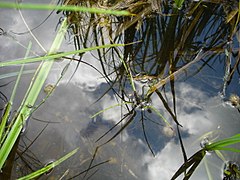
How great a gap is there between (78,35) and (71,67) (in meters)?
0.17

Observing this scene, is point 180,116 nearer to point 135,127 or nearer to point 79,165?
point 135,127

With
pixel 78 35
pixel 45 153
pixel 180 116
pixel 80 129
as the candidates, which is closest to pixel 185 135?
pixel 180 116

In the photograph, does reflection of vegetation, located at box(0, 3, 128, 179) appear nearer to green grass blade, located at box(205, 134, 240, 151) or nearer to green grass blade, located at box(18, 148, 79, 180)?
green grass blade, located at box(18, 148, 79, 180)

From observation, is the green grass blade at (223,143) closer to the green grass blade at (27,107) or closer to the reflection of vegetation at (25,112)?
the reflection of vegetation at (25,112)

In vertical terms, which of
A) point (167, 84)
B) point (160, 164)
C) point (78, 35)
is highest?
point (78, 35)

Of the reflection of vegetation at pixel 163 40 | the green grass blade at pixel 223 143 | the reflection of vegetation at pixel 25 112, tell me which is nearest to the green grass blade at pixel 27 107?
the reflection of vegetation at pixel 25 112

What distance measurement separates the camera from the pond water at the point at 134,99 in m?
1.29

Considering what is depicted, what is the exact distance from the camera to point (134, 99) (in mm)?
1436

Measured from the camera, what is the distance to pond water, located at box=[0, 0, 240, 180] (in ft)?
4.23

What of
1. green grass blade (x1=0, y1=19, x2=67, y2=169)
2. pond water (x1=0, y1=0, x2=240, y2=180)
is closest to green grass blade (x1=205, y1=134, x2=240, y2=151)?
pond water (x1=0, y1=0, x2=240, y2=180)

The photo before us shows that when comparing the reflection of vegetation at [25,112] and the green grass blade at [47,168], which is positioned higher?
the reflection of vegetation at [25,112]

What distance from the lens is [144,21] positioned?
1648 millimetres

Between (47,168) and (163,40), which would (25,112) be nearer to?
(47,168)

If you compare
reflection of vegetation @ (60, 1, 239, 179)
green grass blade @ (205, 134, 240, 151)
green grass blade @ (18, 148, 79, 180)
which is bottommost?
green grass blade @ (18, 148, 79, 180)
